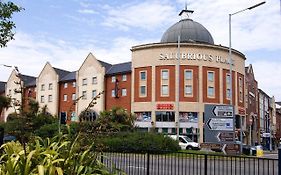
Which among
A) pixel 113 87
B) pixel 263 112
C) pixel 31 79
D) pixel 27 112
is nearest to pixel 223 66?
pixel 113 87

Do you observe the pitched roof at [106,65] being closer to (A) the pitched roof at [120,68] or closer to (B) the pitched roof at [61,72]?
(A) the pitched roof at [120,68]

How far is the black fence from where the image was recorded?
24.7ft

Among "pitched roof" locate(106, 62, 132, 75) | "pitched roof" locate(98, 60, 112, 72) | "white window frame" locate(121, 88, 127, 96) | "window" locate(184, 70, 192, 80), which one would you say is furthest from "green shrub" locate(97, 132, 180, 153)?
"pitched roof" locate(98, 60, 112, 72)

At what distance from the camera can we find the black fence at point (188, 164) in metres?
7.54

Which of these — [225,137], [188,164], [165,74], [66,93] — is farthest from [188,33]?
[188,164]

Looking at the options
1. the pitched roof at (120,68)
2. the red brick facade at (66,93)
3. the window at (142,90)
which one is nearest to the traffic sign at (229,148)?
the window at (142,90)

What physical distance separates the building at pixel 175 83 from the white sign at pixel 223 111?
118 feet

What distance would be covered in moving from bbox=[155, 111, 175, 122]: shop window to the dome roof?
42.2 ft

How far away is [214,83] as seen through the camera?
64.4 m

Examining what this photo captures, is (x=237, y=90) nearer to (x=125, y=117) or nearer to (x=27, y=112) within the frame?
(x=125, y=117)

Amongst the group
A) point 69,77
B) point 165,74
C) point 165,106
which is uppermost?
point 69,77

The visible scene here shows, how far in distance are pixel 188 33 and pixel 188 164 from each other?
6024 centimetres

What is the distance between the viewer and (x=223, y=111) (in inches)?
963

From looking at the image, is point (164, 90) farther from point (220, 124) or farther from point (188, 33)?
point (220, 124)
